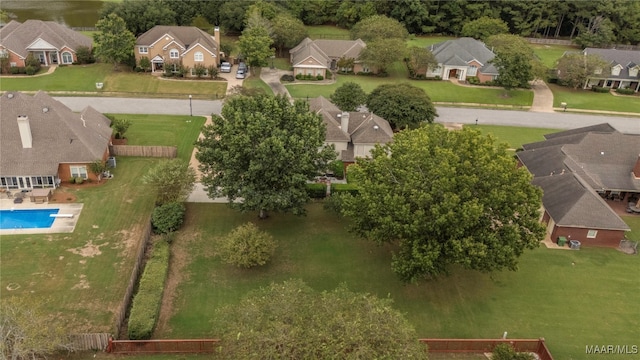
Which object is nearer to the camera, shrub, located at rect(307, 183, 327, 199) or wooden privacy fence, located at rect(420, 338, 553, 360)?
wooden privacy fence, located at rect(420, 338, 553, 360)

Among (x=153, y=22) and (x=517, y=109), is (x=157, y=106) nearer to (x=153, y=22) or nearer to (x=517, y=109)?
(x=153, y=22)

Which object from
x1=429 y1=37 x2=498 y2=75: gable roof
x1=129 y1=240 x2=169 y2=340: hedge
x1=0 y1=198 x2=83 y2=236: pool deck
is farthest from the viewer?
x1=429 y1=37 x2=498 y2=75: gable roof

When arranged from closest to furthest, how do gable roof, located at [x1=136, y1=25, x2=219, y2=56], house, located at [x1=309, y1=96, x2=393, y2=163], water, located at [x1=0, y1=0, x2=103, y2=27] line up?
house, located at [x1=309, y1=96, x2=393, y2=163], gable roof, located at [x1=136, y1=25, x2=219, y2=56], water, located at [x1=0, y1=0, x2=103, y2=27]

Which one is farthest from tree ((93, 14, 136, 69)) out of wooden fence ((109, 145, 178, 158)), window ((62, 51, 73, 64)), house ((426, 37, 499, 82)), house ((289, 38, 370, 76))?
house ((426, 37, 499, 82))

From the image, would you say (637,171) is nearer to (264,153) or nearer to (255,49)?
(264,153)

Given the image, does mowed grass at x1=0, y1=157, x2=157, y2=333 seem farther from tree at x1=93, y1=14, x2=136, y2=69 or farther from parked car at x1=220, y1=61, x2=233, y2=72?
parked car at x1=220, y1=61, x2=233, y2=72

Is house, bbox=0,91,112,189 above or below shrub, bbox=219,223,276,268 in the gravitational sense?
above

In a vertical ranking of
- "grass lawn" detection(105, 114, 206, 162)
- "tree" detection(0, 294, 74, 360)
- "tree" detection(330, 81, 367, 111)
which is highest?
"tree" detection(330, 81, 367, 111)
